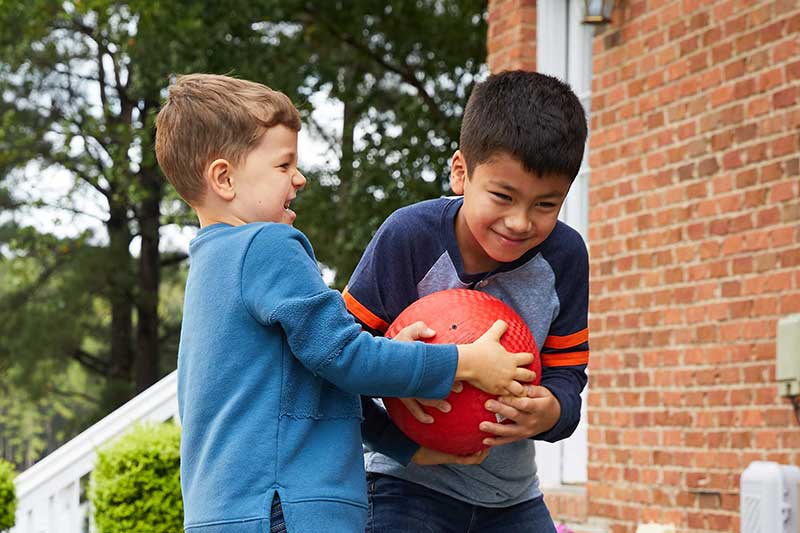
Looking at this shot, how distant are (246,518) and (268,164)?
→ 2.70 ft

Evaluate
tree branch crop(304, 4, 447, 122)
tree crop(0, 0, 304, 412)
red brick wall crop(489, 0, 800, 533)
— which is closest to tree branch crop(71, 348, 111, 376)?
tree crop(0, 0, 304, 412)

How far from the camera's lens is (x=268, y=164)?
9.48 feet

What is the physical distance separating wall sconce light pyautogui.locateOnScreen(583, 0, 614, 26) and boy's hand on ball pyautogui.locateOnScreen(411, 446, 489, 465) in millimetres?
4431

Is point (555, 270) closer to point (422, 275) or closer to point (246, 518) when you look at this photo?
point (422, 275)

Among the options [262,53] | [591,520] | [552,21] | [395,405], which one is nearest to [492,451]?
[395,405]

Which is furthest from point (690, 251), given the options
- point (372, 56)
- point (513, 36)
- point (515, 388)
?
point (372, 56)

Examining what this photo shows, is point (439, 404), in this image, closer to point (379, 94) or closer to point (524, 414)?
point (524, 414)

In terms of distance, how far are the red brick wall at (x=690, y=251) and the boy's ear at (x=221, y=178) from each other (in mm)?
3426

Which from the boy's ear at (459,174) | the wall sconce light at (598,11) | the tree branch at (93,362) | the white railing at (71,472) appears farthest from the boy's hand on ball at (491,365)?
the tree branch at (93,362)

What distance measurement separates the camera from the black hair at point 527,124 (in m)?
3.00

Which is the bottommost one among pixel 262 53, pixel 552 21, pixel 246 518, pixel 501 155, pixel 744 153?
pixel 246 518

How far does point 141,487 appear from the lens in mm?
7180

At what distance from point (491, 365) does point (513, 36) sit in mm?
5544

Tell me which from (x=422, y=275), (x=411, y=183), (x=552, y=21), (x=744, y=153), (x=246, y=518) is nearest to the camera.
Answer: (x=246, y=518)
